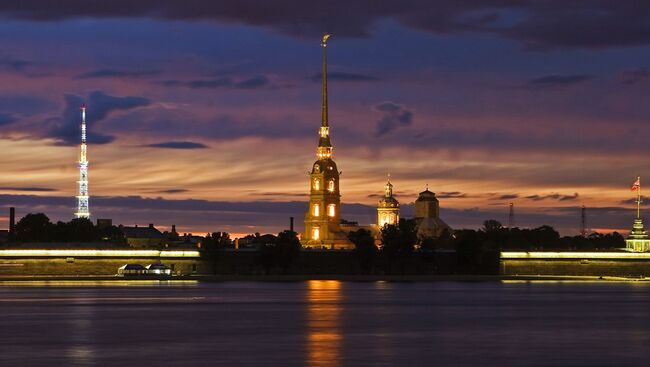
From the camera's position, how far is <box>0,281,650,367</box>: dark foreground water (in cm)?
5519

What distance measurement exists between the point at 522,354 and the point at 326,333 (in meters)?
14.1

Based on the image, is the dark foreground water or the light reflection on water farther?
the dark foreground water

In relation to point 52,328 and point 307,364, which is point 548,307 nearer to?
point 52,328

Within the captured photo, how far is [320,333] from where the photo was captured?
2717 inches

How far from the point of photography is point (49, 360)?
178 feet

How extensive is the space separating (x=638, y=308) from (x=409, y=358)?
156 ft

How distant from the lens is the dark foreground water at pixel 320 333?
55.2 m

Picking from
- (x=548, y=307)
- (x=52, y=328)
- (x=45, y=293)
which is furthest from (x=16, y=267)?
(x=52, y=328)

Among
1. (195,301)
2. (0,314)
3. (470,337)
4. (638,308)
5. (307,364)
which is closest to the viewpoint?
(307,364)

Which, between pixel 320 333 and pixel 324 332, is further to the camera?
pixel 324 332

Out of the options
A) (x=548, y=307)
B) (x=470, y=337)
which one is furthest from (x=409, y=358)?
(x=548, y=307)

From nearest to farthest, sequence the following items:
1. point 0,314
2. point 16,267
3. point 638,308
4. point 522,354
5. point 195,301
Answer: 1. point 522,354
2. point 0,314
3. point 638,308
4. point 195,301
5. point 16,267

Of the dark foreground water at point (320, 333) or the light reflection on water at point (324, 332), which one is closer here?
the light reflection on water at point (324, 332)

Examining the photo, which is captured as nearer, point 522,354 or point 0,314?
point 522,354
